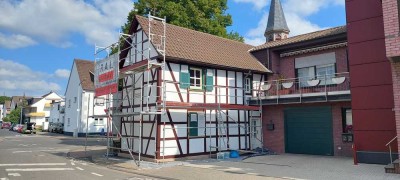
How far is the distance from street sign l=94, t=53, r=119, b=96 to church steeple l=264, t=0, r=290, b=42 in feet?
50.3

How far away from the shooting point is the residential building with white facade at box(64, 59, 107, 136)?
122 feet

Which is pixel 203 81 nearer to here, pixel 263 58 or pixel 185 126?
pixel 185 126

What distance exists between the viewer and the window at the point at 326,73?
17.7 m

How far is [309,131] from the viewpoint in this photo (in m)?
17.9

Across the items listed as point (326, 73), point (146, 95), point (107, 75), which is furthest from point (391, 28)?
point (107, 75)

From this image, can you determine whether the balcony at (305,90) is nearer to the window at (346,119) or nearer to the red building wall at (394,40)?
the window at (346,119)

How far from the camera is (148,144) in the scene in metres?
15.6

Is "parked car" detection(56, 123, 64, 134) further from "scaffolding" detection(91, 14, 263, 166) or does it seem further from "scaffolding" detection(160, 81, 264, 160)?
"scaffolding" detection(160, 81, 264, 160)

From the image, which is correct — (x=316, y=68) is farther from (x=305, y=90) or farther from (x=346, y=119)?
(x=346, y=119)

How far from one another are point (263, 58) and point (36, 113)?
185 feet

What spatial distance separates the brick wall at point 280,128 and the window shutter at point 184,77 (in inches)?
231

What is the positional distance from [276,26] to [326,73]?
10.0 meters

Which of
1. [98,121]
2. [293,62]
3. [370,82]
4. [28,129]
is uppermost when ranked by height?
[293,62]

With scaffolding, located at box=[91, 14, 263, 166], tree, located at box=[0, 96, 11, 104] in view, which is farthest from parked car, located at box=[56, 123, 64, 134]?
tree, located at box=[0, 96, 11, 104]
